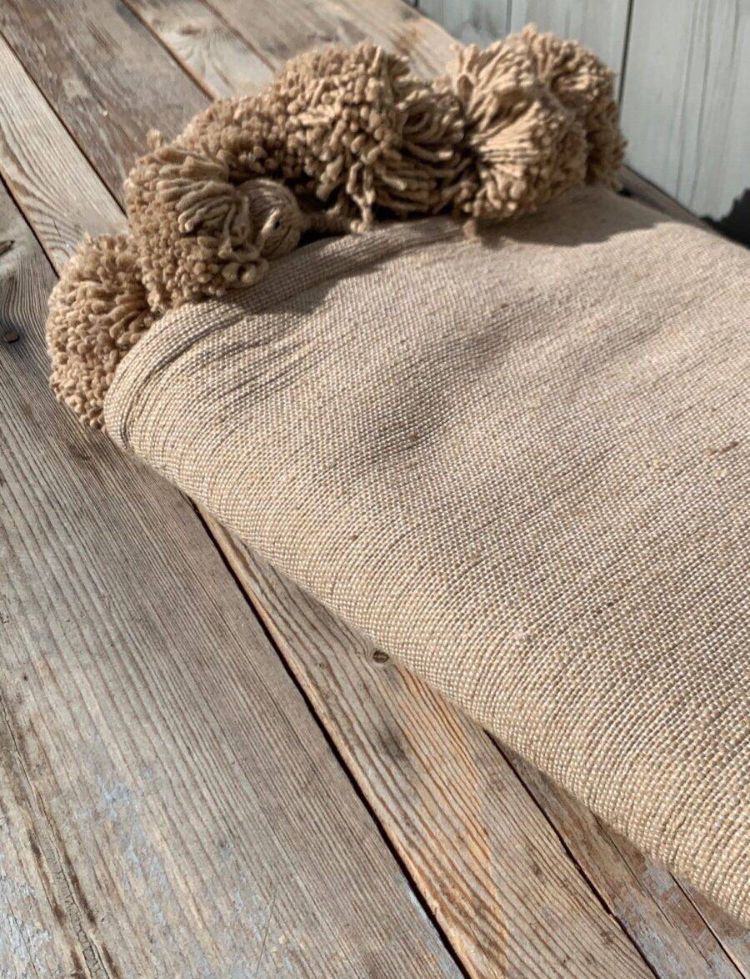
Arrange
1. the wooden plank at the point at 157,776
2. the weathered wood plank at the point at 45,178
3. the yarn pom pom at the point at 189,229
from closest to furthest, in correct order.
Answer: the wooden plank at the point at 157,776
the yarn pom pom at the point at 189,229
the weathered wood plank at the point at 45,178

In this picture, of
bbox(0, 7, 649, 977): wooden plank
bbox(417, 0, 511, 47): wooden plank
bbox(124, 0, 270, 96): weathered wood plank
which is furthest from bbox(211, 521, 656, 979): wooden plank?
bbox(417, 0, 511, 47): wooden plank

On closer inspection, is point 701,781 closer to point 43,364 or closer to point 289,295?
point 289,295

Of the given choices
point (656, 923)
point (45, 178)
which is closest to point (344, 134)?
point (45, 178)

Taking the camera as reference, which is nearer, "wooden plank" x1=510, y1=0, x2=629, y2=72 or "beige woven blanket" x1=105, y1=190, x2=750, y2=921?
"beige woven blanket" x1=105, y1=190, x2=750, y2=921

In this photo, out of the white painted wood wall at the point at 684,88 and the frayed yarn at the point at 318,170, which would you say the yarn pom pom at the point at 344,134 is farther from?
the white painted wood wall at the point at 684,88

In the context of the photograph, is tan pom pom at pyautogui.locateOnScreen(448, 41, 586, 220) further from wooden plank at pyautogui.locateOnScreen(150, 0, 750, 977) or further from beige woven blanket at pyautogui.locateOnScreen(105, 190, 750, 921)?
wooden plank at pyautogui.locateOnScreen(150, 0, 750, 977)

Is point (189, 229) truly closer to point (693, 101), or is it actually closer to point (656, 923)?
point (656, 923)

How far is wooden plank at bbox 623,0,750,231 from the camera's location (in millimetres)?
1168

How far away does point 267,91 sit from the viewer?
97 cm

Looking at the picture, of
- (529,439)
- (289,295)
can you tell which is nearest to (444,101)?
(289,295)

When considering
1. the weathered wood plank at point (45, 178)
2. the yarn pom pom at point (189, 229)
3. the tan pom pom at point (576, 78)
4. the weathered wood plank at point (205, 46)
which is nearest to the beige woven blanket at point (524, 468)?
the yarn pom pom at point (189, 229)

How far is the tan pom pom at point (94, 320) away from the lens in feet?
2.84

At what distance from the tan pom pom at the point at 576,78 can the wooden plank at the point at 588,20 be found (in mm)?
302

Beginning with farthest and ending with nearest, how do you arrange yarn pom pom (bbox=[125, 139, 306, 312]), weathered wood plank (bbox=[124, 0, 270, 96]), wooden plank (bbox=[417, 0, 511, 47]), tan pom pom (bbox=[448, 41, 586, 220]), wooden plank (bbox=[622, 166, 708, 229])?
wooden plank (bbox=[417, 0, 511, 47])
weathered wood plank (bbox=[124, 0, 270, 96])
wooden plank (bbox=[622, 166, 708, 229])
tan pom pom (bbox=[448, 41, 586, 220])
yarn pom pom (bbox=[125, 139, 306, 312])
